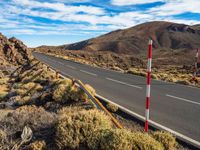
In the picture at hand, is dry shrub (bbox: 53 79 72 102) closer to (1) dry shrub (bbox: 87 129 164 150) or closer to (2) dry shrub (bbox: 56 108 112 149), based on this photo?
(2) dry shrub (bbox: 56 108 112 149)

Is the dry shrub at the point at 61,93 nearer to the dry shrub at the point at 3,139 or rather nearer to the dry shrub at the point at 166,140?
the dry shrub at the point at 3,139

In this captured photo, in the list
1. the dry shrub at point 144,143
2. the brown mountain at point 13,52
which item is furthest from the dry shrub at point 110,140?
the brown mountain at point 13,52

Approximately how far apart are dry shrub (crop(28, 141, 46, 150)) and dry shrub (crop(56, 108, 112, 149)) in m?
0.27

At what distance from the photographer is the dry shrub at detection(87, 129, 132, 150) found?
15.6 feet

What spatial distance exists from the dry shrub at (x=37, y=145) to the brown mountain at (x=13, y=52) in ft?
128

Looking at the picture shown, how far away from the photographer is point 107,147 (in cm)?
481

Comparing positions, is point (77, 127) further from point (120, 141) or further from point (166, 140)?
point (166, 140)

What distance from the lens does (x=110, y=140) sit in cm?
487

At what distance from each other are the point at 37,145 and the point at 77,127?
2.57 feet

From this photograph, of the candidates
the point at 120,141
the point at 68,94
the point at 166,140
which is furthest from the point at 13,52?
the point at 120,141

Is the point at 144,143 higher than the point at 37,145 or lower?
higher

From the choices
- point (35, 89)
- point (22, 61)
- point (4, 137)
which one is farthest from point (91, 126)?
point (22, 61)

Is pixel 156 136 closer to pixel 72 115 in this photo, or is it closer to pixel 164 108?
pixel 72 115

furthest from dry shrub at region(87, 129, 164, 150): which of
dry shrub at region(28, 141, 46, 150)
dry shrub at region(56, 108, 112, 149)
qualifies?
dry shrub at region(28, 141, 46, 150)
